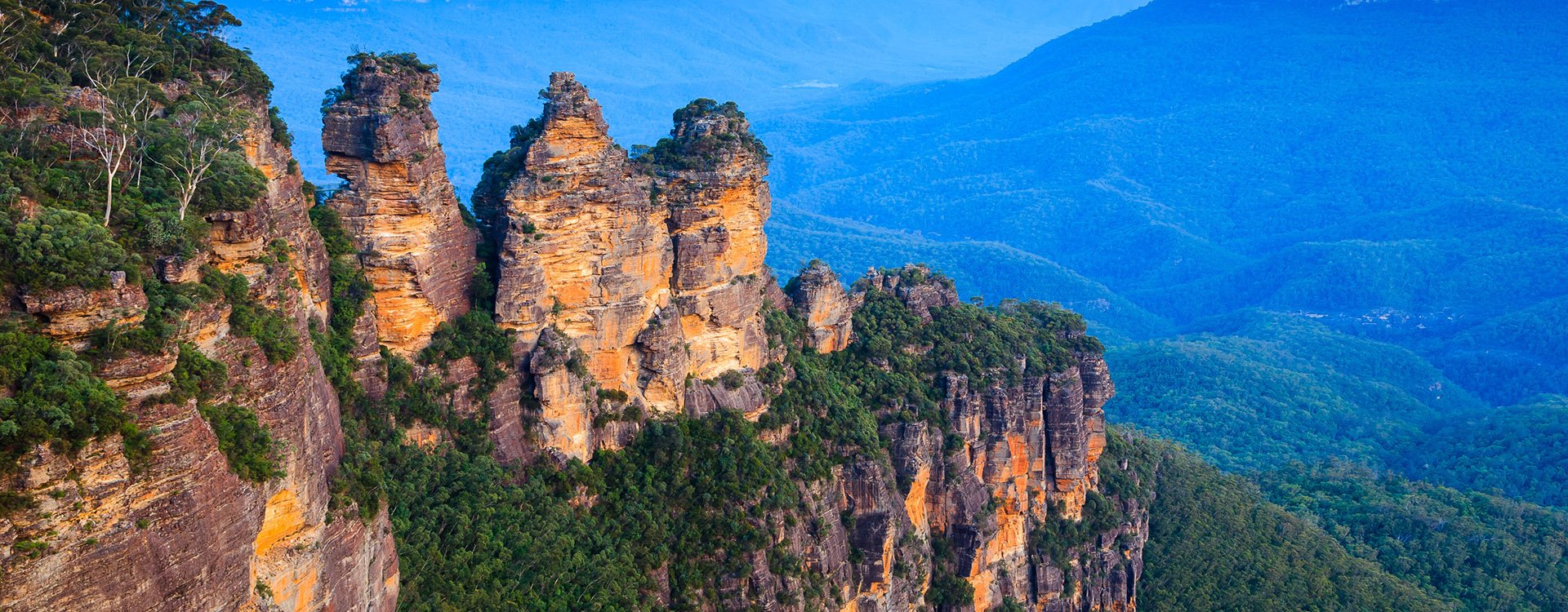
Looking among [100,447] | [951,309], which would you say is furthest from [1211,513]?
[100,447]

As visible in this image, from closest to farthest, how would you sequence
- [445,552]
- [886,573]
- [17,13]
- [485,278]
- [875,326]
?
1. [17,13]
2. [445,552]
3. [485,278]
4. [886,573]
5. [875,326]

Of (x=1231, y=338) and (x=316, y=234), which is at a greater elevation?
(x=316, y=234)

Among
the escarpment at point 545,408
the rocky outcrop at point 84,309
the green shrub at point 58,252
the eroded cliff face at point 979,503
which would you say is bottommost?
the eroded cliff face at point 979,503

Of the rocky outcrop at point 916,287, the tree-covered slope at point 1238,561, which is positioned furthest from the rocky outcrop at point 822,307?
the tree-covered slope at point 1238,561

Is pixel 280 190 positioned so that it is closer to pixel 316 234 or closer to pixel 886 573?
pixel 316 234

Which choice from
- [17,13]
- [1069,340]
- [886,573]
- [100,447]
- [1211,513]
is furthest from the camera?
[1211,513]

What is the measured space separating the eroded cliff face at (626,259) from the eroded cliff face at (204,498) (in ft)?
33.5

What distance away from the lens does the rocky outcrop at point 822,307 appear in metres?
51.5

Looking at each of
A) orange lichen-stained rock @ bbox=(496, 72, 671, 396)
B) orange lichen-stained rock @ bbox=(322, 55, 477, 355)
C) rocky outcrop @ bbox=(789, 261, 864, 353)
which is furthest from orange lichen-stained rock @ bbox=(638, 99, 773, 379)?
orange lichen-stained rock @ bbox=(322, 55, 477, 355)

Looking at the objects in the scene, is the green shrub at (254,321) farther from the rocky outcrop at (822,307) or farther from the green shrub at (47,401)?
the rocky outcrop at (822,307)

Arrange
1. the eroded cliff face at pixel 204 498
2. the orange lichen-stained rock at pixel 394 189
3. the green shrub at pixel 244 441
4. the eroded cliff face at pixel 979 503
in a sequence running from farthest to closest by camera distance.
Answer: the eroded cliff face at pixel 979 503 < the orange lichen-stained rock at pixel 394 189 < the green shrub at pixel 244 441 < the eroded cliff face at pixel 204 498

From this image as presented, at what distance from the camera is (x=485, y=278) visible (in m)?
38.9

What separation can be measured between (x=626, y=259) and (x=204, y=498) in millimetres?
21133

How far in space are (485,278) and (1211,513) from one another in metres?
44.1
